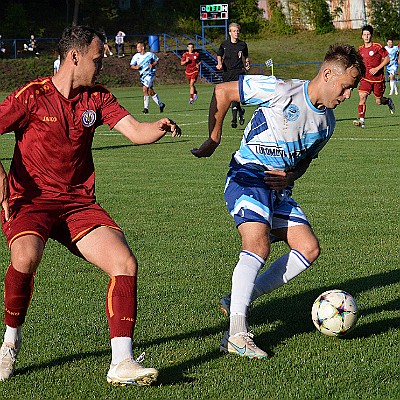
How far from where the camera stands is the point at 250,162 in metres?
5.24

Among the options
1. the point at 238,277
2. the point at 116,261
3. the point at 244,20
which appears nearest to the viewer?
the point at 116,261

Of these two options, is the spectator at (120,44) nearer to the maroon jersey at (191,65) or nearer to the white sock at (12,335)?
the maroon jersey at (191,65)

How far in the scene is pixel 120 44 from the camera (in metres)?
50.4

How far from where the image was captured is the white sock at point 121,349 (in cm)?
429

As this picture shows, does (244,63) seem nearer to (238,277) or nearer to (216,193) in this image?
(216,193)

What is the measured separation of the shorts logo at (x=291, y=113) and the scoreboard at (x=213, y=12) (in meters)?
48.5

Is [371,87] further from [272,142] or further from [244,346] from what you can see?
[244,346]

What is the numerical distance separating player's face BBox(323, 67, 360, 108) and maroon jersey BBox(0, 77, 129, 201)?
1.37m

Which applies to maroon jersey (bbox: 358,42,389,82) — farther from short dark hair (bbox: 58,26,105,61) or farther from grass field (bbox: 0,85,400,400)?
short dark hair (bbox: 58,26,105,61)

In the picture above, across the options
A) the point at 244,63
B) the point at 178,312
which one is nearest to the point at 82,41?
the point at 178,312

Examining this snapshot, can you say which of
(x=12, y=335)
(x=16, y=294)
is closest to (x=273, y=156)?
(x=16, y=294)

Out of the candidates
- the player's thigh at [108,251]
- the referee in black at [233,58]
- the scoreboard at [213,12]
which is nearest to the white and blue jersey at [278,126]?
the player's thigh at [108,251]

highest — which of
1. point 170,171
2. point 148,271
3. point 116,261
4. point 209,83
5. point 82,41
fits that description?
point 82,41

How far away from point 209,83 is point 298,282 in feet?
143
